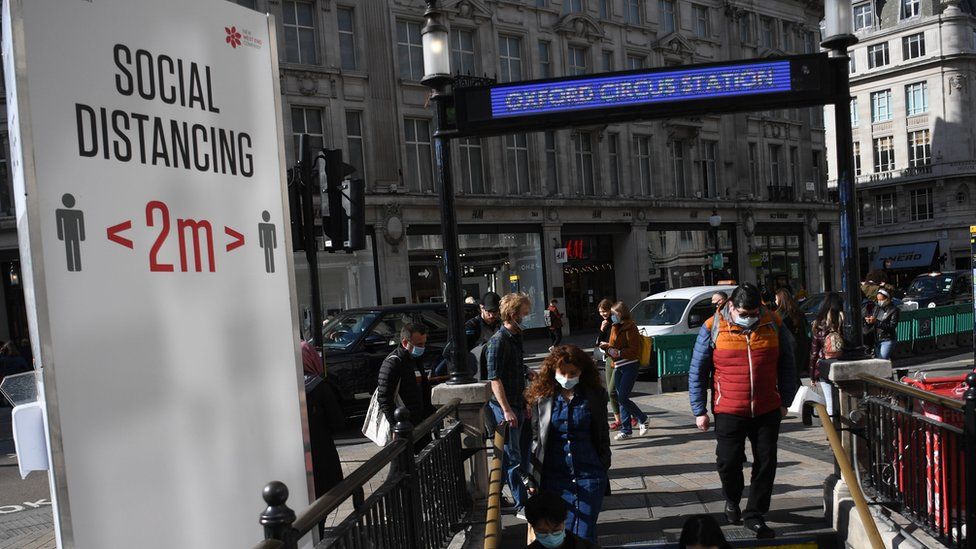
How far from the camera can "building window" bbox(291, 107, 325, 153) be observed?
25481 millimetres

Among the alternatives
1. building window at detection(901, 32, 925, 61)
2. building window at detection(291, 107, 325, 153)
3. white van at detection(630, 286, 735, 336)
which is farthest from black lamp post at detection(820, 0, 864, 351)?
building window at detection(901, 32, 925, 61)

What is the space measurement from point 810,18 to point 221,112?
4770 centimetres

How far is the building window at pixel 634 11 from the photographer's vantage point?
34.8m

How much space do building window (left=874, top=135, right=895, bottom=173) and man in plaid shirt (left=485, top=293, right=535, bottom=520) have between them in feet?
212

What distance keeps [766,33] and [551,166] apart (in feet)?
57.3

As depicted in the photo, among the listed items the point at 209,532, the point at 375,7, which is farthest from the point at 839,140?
the point at 375,7

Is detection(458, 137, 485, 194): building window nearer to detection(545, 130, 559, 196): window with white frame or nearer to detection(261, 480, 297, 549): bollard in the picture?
detection(545, 130, 559, 196): window with white frame

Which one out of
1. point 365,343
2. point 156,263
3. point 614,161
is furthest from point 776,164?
point 156,263

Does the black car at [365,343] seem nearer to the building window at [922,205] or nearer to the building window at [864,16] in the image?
the building window at [922,205]

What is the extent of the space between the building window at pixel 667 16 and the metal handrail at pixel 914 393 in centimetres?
3312

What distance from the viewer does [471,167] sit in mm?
29391

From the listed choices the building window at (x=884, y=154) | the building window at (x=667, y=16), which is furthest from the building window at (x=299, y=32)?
the building window at (x=884, y=154)

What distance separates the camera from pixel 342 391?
479 inches

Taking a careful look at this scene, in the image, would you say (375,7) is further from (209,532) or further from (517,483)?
(209,532)
